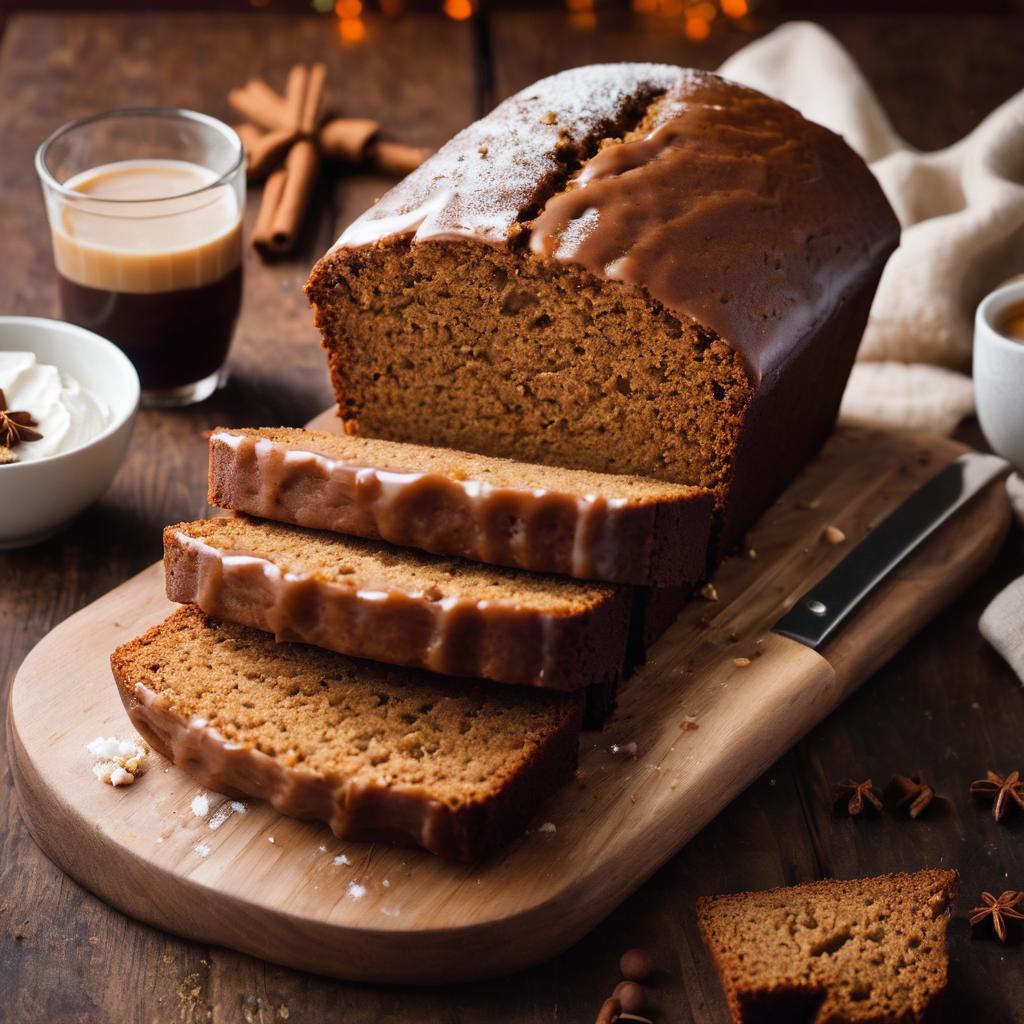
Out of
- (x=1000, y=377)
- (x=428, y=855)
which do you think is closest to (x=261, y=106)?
(x=1000, y=377)

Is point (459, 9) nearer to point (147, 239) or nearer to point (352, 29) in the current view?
point (352, 29)

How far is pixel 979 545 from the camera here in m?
3.60

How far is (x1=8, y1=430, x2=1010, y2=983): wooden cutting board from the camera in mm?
2580

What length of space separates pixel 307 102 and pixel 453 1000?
3486 millimetres

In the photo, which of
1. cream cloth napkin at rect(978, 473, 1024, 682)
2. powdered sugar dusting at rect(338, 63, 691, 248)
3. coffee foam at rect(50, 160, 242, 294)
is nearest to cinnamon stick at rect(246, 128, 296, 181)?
coffee foam at rect(50, 160, 242, 294)

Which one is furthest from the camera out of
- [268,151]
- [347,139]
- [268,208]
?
[347,139]

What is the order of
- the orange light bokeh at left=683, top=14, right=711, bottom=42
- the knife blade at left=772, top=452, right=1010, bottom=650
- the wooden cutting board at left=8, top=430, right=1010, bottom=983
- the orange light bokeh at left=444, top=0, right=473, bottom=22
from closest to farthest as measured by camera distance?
the wooden cutting board at left=8, top=430, right=1010, bottom=983
the knife blade at left=772, top=452, right=1010, bottom=650
the orange light bokeh at left=683, top=14, right=711, bottom=42
the orange light bokeh at left=444, top=0, right=473, bottom=22

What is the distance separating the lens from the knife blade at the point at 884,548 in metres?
3.28

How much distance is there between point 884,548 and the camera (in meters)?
3.51

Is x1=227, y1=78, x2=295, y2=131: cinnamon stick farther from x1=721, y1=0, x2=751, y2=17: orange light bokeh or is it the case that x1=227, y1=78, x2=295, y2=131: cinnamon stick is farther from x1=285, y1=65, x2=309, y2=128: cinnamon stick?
x1=721, y1=0, x2=751, y2=17: orange light bokeh

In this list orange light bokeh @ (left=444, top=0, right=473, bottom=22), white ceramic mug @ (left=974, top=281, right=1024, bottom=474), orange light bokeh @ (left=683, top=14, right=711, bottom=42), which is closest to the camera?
white ceramic mug @ (left=974, top=281, right=1024, bottom=474)

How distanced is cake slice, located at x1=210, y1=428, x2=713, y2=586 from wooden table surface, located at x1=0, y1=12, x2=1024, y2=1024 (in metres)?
0.58

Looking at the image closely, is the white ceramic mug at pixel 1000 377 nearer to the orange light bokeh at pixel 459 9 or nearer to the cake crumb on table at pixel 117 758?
the cake crumb on table at pixel 117 758

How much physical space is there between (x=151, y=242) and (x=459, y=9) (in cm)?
261
